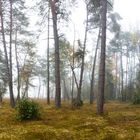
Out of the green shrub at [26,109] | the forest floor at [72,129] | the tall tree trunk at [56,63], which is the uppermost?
the tall tree trunk at [56,63]

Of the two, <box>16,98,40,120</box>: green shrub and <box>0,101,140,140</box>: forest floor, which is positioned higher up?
<box>16,98,40,120</box>: green shrub

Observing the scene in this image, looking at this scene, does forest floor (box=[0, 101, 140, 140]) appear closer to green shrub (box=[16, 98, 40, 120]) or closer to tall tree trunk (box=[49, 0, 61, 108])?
green shrub (box=[16, 98, 40, 120])

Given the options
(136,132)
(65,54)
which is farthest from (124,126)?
(65,54)

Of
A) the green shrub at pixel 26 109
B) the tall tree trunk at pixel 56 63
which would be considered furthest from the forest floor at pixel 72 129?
the tall tree trunk at pixel 56 63

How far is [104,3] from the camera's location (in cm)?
1727

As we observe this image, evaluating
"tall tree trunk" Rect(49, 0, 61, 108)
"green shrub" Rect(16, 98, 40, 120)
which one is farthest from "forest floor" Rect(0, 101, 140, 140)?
"tall tree trunk" Rect(49, 0, 61, 108)

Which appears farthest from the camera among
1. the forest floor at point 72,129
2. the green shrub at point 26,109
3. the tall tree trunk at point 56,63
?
the tall tree trunk at point 56,63

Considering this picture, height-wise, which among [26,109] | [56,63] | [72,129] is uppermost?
[56,63]

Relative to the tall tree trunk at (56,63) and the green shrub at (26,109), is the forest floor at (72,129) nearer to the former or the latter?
the green shrub at (26,109)

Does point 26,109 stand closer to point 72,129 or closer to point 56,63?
point 72,129

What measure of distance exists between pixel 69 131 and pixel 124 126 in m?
2.66

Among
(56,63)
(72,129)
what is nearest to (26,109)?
(72,129)

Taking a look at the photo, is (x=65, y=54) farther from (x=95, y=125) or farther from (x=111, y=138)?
(x=111, y=138)

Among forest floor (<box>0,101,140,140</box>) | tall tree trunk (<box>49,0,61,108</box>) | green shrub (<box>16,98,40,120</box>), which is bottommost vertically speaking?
forest floor (<box>0,101,140,140</box>)
